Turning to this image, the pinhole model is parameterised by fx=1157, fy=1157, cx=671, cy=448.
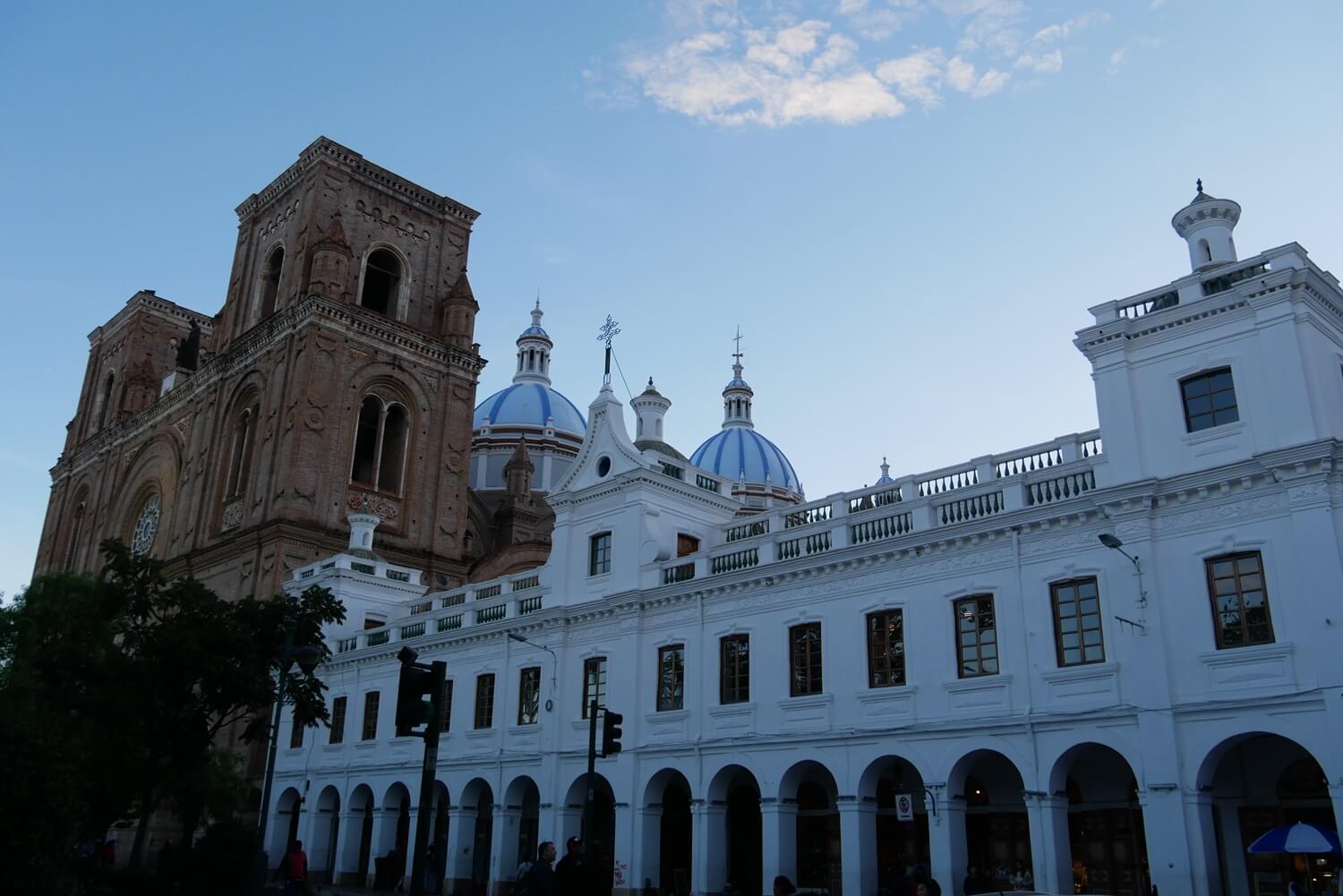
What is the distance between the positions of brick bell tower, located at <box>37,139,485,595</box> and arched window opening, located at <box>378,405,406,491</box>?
0.26 ft

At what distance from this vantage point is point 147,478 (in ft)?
207

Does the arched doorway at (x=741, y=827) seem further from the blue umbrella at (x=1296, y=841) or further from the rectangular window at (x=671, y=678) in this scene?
the blue umbrella at (x=1296, y=841)

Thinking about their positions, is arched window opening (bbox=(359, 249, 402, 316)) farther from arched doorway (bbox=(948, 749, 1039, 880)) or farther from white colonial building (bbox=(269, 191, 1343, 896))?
arched doorway (bbox=(948, 749, 1039, 880))

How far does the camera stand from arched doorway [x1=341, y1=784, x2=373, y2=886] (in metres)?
38.5

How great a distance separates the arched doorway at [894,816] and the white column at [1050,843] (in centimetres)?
341

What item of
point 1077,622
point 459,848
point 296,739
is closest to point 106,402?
point 296,739

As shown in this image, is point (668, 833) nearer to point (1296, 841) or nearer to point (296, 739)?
point (1296, 841)

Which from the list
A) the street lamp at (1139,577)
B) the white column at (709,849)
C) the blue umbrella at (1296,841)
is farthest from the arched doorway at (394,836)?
the blue umbrella at (1296,841)

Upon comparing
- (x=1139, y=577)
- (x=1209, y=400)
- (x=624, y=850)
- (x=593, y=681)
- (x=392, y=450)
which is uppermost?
(x=392, y=450)

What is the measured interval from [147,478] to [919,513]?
166ft

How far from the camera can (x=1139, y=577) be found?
21.8 m

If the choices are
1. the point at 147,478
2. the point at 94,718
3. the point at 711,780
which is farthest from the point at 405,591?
the point at 147,478

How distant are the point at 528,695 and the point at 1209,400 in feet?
66.2

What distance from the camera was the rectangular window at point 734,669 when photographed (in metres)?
28.3
